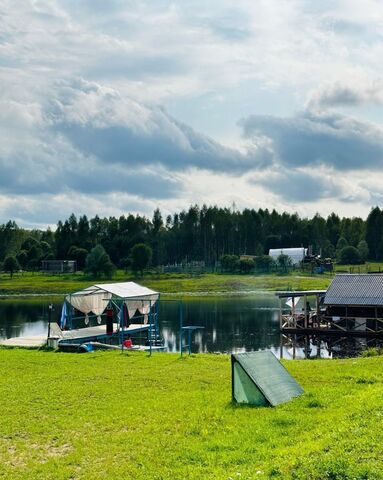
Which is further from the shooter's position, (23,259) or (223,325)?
(23,259)

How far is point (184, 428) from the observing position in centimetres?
1234

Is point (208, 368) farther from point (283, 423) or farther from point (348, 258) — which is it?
point (348, 258)

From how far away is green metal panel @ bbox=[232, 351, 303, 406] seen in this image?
1417 cm

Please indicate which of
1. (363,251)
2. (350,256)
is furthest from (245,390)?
(363,251)

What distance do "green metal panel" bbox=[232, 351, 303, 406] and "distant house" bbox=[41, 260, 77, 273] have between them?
115636 mm

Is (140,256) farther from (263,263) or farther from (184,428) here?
(184,428)

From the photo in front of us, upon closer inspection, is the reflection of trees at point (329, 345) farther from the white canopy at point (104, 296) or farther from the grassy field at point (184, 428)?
the grassy field at point (184, 428)

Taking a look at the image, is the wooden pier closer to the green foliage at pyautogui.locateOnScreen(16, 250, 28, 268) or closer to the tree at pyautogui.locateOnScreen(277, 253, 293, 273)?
the tree at pyautogui.locateOnScreen(277, 253, 293, 273)

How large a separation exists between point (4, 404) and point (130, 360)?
9.04 meters

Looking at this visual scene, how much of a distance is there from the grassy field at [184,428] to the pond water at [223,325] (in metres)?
18.5

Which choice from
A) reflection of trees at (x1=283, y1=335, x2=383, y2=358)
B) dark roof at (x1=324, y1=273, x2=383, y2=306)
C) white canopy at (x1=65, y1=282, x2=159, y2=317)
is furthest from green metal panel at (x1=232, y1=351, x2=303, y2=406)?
dark roof at (x1=324, y1=273, x2=383, y2=306)

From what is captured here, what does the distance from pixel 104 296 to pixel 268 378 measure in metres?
30.1

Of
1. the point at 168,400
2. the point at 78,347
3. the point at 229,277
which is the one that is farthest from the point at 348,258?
the point at 168,400

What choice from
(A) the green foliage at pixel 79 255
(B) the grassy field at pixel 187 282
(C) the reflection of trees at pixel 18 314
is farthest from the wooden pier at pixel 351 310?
(A) the green foliage at pixel 79 255
